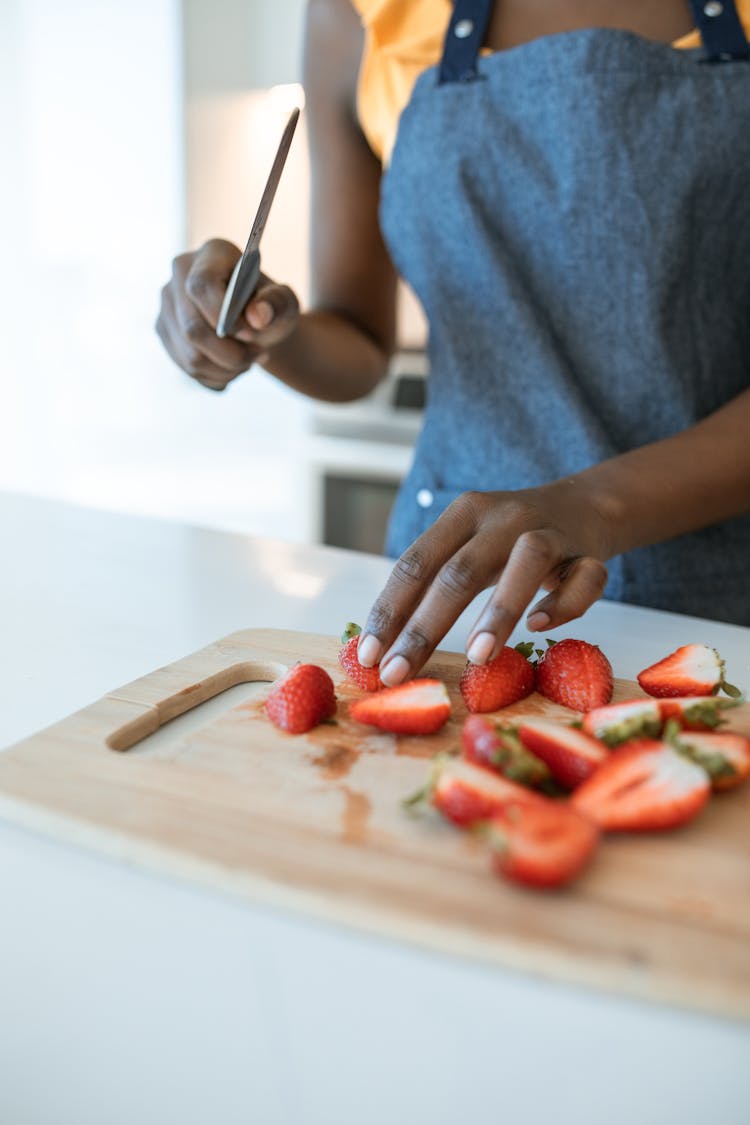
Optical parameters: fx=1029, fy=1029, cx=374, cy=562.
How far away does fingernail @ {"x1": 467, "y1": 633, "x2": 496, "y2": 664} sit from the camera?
67 cm

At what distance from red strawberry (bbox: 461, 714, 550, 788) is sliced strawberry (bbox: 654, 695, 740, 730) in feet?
0.38

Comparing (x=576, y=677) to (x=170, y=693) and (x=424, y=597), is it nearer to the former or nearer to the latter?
(x=424, y=597)

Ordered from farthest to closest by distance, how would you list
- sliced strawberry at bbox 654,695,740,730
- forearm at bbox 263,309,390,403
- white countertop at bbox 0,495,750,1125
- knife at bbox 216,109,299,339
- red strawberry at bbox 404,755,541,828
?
forearm at bbox 263,309,390,403 < knife at bbox 216,109,299,339 < sliced strawberry at bbox 654,695,740,730 < red strawberry at bbox 404,755,541,828 < white countertop at bbox 0,495,750,1125

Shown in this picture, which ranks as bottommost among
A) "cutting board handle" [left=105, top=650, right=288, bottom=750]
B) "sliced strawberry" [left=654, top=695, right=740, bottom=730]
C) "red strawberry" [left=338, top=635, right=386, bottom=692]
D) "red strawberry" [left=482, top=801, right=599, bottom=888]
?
"cutting board handle" [left=105, top=650, right=288, bottom=750]

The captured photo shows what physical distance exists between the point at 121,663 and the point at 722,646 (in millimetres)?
507

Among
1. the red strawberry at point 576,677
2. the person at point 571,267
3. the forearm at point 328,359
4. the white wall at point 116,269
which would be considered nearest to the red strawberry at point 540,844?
the red strawberry at point 576,677

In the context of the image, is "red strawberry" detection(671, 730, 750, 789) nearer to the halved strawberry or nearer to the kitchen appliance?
the halved strawberry

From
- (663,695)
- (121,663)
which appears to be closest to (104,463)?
(121,663)

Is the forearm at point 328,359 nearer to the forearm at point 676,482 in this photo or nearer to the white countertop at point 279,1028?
the forearm at point 676,482

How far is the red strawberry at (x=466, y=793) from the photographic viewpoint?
529mm

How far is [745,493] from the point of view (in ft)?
3.28

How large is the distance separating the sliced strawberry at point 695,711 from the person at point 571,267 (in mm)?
217

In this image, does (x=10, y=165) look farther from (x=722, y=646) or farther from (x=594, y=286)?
(x=722, y=646)

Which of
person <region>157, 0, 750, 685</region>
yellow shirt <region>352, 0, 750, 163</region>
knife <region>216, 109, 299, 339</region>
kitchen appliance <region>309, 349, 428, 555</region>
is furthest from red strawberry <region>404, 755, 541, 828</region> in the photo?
kitchen appliance <region>309, 349, 428, 555</region>
